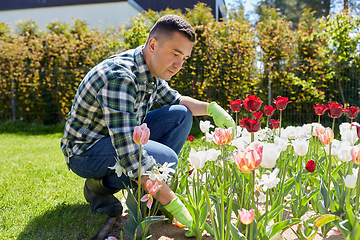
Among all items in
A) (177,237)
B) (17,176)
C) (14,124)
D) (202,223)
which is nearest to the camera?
(202,223)

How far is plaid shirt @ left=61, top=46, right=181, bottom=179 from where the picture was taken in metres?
1.34

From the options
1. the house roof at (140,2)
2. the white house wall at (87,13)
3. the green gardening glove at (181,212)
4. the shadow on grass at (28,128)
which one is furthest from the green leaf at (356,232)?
the house roof at (140,2)

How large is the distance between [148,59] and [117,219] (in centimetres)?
96

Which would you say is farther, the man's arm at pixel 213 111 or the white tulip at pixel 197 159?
the man's arm at pixel 213 111

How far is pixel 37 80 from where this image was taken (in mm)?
6590

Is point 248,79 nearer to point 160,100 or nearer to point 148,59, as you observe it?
point 160,100

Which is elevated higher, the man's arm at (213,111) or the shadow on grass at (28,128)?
the man's arm at (213,111)

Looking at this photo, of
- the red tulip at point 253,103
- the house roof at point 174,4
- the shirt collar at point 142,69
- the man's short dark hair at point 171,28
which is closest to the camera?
the red tulip at point 253,103

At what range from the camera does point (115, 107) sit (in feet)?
4.58

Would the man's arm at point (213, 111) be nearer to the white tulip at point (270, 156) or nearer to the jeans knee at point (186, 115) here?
the jeans knee at point (186, 115)

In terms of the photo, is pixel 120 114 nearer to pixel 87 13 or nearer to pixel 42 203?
pixel 42 203

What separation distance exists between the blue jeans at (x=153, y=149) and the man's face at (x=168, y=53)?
397 millimetres

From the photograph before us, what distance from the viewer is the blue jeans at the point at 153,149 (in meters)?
1.59

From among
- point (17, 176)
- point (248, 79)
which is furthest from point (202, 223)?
point (248, 79)
